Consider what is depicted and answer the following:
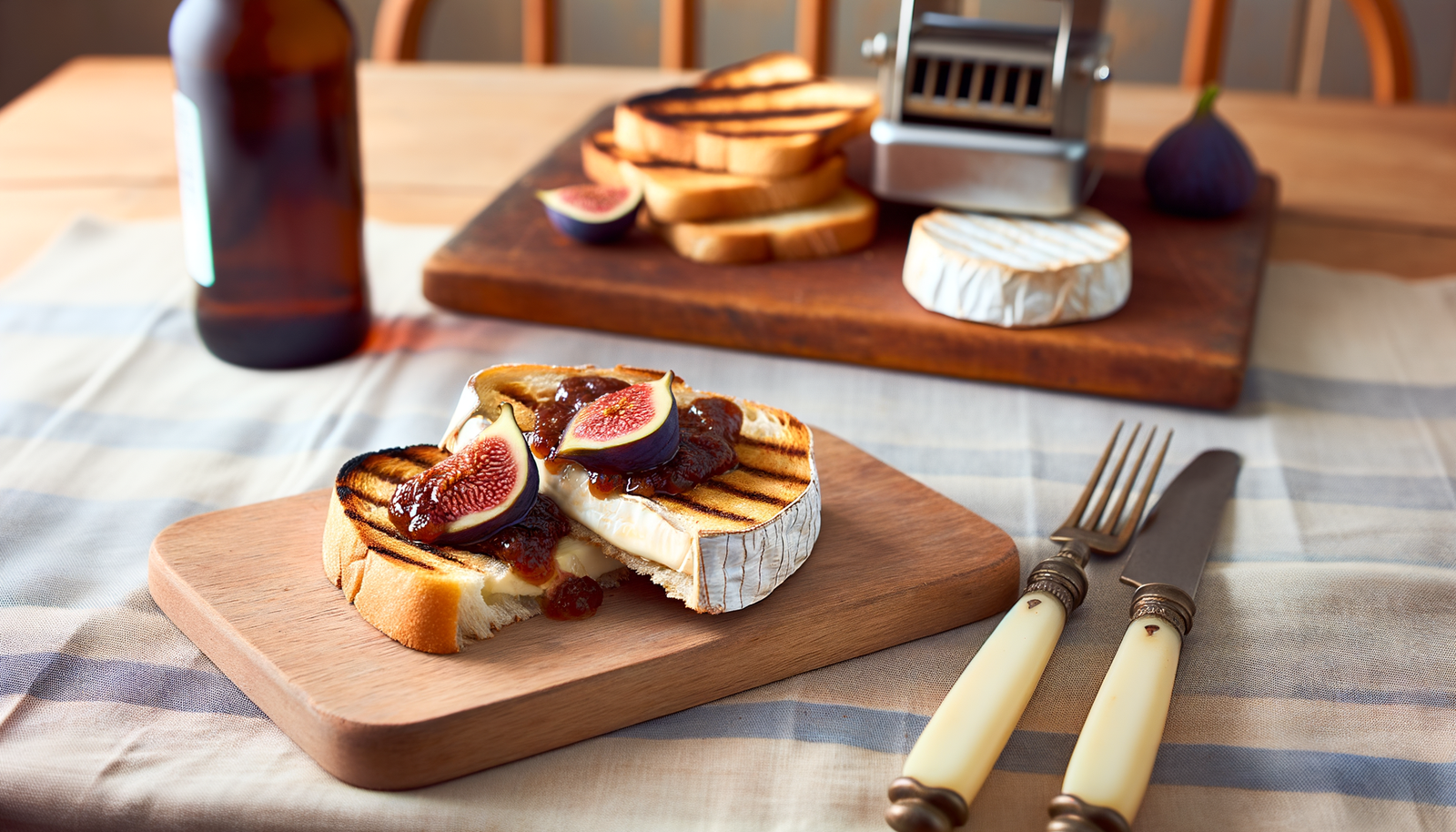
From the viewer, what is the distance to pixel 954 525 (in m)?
1.52

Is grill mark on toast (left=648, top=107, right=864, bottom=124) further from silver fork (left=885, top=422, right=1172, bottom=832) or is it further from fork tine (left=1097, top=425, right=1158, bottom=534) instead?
silver fork (left=885, top=422, right=1172, bottom=832)

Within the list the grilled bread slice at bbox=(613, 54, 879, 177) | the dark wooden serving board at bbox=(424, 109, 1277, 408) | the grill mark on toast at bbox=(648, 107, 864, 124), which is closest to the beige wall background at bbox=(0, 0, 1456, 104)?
the grilled bread slice at bbox=(613, 54, 879, 177)

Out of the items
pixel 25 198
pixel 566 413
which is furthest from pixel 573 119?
pixel 566 413

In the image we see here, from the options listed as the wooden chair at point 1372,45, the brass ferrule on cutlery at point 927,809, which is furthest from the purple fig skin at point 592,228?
the wooden chair at point 1372,45

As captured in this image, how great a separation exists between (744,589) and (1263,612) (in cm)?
67

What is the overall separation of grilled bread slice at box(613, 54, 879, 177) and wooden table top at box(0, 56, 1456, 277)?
0.50 m

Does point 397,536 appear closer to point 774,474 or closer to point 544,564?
point 544,564

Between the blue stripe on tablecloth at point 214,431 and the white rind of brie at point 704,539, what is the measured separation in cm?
59

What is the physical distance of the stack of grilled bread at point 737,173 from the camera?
2359mm

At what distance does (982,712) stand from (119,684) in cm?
92

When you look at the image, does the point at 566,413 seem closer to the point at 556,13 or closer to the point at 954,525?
the point at 954,525

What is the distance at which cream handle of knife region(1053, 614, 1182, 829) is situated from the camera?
1.05 metres

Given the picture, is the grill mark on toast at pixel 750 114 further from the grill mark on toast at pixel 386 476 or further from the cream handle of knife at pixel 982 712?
the cream handle of knife at pixel 982 712

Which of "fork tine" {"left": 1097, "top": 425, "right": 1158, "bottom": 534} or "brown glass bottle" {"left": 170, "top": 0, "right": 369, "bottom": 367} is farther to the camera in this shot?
"brown glass bottle" {"left": 170, "top": 0, "right": 369, "bottom": 367}
